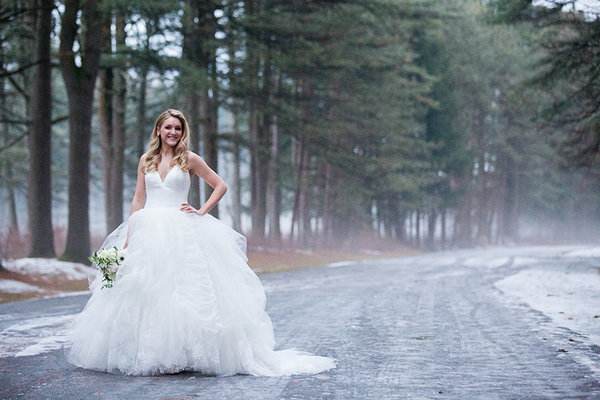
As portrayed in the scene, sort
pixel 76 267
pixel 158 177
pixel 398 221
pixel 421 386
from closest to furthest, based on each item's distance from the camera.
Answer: pixel 421 386
pixel 158 177
pixel 76 267
pixel 398 221

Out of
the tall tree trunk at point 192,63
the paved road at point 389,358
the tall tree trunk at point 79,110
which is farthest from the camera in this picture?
the tall tree trunk at point 192,63

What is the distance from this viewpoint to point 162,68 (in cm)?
2166

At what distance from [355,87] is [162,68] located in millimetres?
12675

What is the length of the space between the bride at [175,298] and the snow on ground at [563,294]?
4138 mm

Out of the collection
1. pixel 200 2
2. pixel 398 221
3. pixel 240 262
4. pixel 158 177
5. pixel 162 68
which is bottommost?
pixel 398 221

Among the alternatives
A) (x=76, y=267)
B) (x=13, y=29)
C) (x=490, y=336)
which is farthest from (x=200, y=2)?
(x=490, y=336)

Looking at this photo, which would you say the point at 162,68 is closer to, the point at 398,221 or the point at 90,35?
the point at 90,35

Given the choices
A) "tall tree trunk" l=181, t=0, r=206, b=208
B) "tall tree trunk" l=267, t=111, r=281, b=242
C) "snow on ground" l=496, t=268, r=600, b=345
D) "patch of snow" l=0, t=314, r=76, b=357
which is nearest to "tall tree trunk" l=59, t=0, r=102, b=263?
"tall tree trunk" l=181, t=0, r=206, b=208

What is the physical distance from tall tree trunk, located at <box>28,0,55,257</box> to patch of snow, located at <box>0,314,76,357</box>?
30.3ft

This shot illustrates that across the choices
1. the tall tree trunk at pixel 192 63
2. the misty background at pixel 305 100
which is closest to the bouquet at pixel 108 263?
the misty background at pixel 305 100

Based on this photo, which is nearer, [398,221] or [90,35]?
[90,35]

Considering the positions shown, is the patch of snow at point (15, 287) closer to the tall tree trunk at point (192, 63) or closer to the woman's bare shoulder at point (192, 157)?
the tall tree trunk at point (192, 63)


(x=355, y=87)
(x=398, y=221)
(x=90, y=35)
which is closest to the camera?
(x=90, y=35)

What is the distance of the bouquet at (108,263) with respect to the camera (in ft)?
22.8
